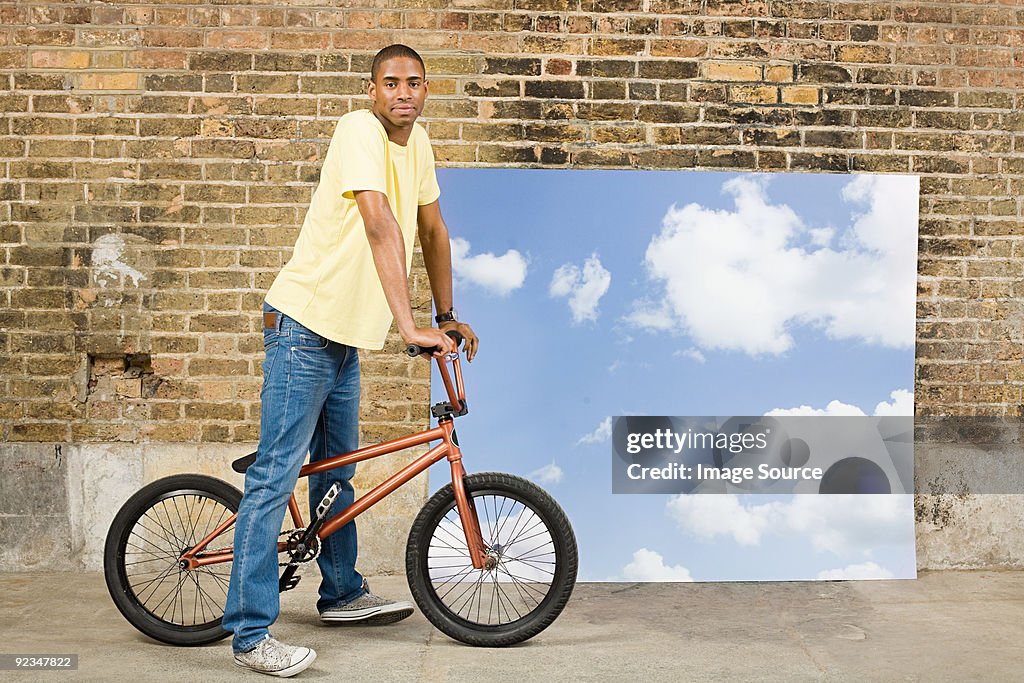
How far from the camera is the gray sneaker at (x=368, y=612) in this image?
379 cm

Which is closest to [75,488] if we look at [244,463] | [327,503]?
[244,463]

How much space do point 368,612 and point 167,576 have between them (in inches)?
32.1

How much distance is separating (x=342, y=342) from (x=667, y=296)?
5.59 ft

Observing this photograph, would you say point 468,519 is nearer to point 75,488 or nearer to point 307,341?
point 307,341

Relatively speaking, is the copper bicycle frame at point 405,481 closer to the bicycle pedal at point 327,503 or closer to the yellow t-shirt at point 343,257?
the bicycle pedal at point 327,503

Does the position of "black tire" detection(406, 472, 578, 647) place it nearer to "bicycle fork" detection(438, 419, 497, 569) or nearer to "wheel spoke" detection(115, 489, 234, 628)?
"bicycle fork" detection(438, 419, 497, 569)

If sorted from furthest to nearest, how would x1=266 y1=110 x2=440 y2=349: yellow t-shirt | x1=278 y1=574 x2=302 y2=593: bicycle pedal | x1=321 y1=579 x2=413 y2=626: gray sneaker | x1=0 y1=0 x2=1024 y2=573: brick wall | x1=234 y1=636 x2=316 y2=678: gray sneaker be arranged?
x1=0 y1=0 x2=1024 y2=573: brick wall → x1=321 y1=579 x2=413 y2=626: gray sneaker → x1=278 y1=574 x2=302 y2=593: bicycle pedal → x1=266 y1=110 x2=440 y2=349: yellow t-shirt → x1=234 y1=636 x2=316 y2=678: gray sneaker

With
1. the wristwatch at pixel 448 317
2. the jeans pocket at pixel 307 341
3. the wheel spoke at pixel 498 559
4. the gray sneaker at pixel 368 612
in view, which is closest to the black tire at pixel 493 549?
the wheel spoke at pixel 498 559

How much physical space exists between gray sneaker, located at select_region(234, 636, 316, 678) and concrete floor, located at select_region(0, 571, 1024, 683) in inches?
1.9

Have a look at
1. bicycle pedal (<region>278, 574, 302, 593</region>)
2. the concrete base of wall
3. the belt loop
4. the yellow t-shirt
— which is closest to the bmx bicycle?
bicycle pedal (<region>278, 574, 302, 593</region>)

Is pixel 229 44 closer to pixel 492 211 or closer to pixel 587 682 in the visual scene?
pixel 492 211

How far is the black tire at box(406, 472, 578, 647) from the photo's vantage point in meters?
3.55

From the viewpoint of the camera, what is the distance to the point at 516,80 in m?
4.62

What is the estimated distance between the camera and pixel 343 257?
343cm
